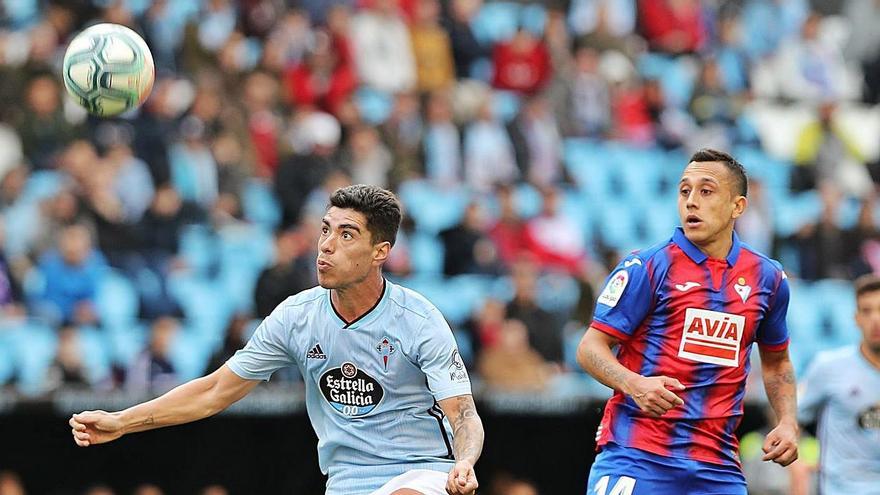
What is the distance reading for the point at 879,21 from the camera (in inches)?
942

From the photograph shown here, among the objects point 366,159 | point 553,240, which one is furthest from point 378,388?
point 553,240

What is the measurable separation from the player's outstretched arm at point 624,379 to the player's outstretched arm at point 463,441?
0.64 m

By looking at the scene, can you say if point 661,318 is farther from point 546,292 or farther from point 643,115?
point 643,115

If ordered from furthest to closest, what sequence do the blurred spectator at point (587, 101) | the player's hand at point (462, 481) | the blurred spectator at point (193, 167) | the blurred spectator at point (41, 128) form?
the blurred spectator at point (587, 101), the blurred spectator at point (193, 167), the blurred spectator at point (41, 128), the player's hand at point (462, 481)

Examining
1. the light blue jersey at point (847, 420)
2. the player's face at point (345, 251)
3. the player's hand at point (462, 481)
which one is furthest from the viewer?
the light blue jersey at point (847, 420)

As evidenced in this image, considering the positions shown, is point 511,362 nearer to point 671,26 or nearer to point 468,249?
point 468,249

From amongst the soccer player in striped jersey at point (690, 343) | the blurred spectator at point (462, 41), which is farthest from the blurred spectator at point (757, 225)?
the soccer player in striped jersey at point (690, 343)

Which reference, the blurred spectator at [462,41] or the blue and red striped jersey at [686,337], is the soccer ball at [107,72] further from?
the blurred spectator at [462,41]

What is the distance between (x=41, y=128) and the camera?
16000 mm

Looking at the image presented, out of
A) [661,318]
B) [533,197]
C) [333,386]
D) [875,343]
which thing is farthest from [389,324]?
[533,197]

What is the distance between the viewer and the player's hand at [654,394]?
23.6 feet

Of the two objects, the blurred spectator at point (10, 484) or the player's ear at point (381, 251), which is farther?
the blurred spectator at point (10, 484)

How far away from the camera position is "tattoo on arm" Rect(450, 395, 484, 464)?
283 inches

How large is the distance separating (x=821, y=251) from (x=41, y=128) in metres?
9.18
